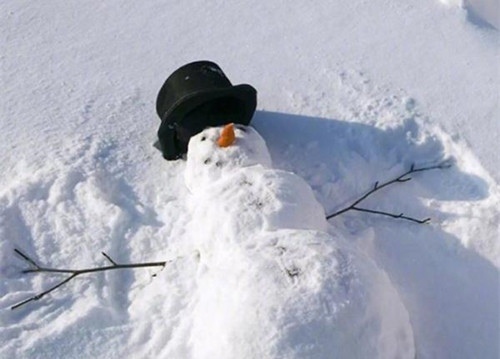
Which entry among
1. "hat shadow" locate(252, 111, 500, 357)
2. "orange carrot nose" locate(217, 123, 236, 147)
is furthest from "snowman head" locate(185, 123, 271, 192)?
"hat shadow" locate(252, 111, 500, 357)

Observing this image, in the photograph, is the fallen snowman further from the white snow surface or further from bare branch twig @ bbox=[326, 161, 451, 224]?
bare branch twig @ bbox=[326, 161, 451, 224]

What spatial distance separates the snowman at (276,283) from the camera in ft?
4.68

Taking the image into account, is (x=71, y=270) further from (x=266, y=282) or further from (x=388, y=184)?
(x=388, y=184)

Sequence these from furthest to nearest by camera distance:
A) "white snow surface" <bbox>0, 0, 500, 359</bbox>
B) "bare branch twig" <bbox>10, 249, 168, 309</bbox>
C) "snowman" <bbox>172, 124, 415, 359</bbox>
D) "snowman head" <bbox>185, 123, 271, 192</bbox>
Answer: "snowman head" <bbox>185, 123, 271, 192</bbox> → "bare branch twig" <bbox>10, 249, 168, 309</bbox> → "white snow surface" <bbox>0, 0, 500, 359</bbox> → "snowman" <bbox>172, 124, 415, 359</bbox>

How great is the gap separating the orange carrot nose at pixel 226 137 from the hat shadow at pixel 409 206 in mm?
246

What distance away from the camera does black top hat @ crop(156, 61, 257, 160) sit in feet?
6.42

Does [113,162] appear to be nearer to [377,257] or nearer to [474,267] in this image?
[377,257]

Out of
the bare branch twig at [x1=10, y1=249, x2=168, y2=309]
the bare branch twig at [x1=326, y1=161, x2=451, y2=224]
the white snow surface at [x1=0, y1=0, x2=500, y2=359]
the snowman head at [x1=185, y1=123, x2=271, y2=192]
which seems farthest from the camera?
the bare branch twig at [x1=326, y1=161, x2=451, y2=224]

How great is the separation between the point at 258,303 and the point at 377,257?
551 millimetres

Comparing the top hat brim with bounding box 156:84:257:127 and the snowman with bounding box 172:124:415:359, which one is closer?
the snowman with bounding box 172:124:415:359

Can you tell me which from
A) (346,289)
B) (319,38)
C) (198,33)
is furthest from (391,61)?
(346,289)

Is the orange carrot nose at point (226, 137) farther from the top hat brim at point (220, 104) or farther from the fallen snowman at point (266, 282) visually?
the top hat brim at point (220, 104)

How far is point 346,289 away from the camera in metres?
1.49

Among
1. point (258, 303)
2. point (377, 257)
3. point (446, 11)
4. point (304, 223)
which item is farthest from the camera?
point (446, 11)
